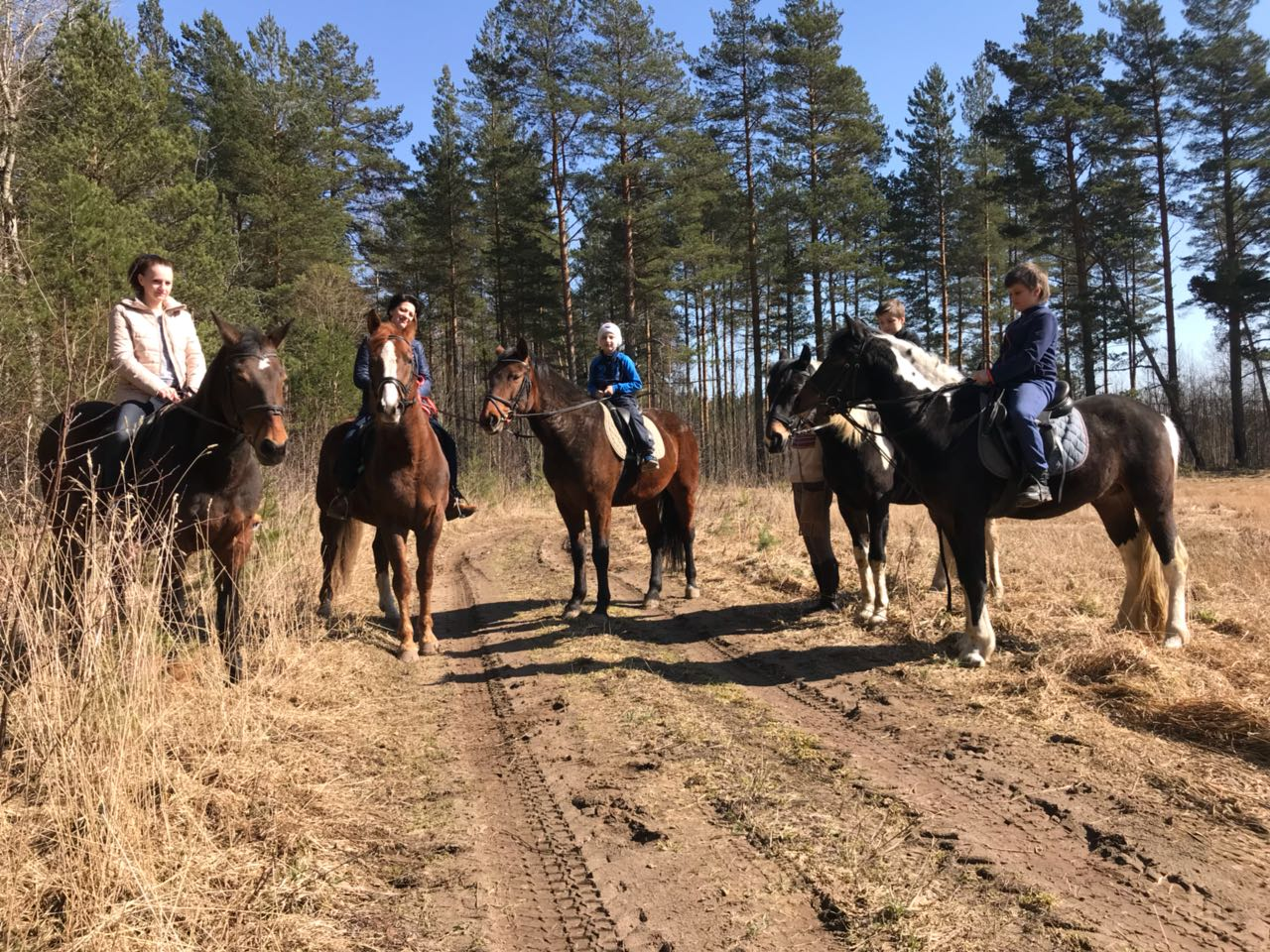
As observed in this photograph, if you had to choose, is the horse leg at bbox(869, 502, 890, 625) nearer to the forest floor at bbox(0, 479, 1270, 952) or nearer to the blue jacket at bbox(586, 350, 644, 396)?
the forest floor at bbox(0, 479, 1270, 952)

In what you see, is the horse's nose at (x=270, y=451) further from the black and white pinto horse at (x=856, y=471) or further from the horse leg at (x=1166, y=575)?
the horse leg at (x=1166, y=575)

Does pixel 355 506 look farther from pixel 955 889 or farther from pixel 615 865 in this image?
pixel 955 889

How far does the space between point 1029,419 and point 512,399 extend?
13.1 feet

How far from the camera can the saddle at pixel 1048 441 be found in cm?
493

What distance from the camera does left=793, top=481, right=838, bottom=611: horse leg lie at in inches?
262

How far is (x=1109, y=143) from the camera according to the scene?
24844 mm

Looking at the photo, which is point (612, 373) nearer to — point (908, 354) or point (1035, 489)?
point (908, 354)

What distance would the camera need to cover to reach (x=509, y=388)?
614 centimetres

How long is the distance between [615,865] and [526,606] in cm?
464

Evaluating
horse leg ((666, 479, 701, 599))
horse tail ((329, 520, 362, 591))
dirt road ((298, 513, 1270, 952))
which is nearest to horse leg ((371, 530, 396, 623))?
horse tail ((329, 520, 362, 591))

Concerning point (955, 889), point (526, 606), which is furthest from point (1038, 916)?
point (526, 606)

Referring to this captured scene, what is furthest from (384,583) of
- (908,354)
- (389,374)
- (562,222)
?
(562,222)

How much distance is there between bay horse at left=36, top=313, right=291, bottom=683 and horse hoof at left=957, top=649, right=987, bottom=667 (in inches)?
182

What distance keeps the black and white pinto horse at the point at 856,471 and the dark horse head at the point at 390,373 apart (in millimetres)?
2865
